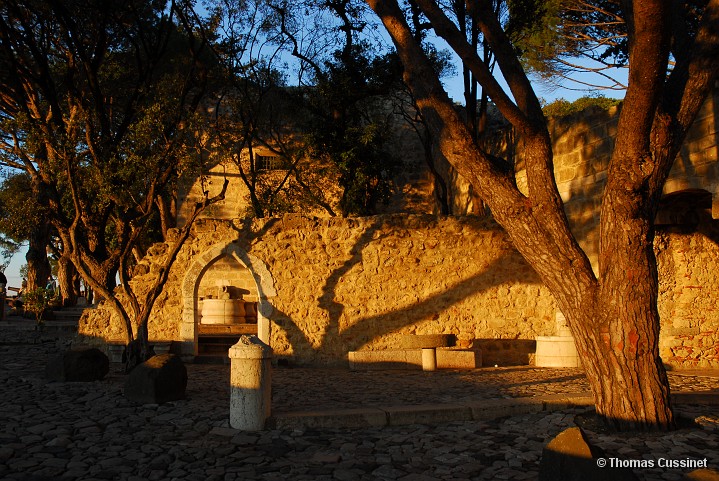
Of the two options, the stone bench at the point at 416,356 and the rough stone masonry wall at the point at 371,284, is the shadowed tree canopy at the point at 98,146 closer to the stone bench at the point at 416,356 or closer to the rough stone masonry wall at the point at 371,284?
the rough stone masonry wall at the point at 371,284

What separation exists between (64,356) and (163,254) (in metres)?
3.74

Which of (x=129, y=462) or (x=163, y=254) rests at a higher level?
(x=163, y=254)

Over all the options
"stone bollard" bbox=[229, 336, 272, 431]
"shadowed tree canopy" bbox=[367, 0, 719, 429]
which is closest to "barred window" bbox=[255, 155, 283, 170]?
"stone bollard" bbox=[229, 336, 272, 431]

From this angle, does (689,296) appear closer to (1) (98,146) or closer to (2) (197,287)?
(2) (197,287)

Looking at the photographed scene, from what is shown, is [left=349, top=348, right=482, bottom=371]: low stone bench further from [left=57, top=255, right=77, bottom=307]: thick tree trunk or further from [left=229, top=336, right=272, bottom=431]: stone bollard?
[left=57, top=255, right=77, bottom=307]: thick tree trunk

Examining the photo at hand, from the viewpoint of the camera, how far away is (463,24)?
1441 centimetres

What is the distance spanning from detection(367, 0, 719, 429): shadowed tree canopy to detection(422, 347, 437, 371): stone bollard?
5.10m

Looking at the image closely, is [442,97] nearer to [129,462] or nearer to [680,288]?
[129,462]

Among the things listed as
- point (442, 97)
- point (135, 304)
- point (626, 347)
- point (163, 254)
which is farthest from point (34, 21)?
Result: point (626, 347)

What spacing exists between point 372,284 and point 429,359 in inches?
73.3

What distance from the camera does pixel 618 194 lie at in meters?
5.29

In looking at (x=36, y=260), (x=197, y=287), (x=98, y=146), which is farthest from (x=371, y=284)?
→ (x=36, y=260)

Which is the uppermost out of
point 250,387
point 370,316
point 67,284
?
point 67,284

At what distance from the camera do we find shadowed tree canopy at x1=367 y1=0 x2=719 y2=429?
5.11 metres
